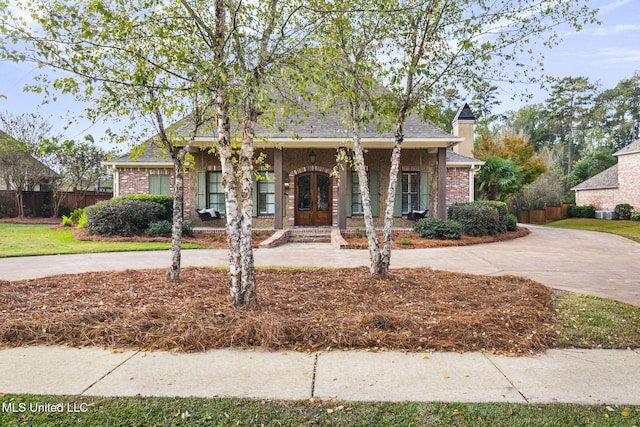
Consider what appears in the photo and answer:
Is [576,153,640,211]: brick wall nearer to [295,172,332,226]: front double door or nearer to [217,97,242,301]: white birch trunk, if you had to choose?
[295,172,332,226]: front double door

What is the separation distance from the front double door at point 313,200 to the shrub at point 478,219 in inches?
190

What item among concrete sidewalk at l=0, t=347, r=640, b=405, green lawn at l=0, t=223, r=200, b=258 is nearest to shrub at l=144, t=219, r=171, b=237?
green lawn at l=0, t=223, r=200, b=258

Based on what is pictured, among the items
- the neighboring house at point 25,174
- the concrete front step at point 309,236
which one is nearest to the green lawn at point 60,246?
the concrete front step at point 309,236

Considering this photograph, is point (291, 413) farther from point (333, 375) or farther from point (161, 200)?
point (161, 200)

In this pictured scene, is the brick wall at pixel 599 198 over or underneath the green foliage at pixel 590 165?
underneath

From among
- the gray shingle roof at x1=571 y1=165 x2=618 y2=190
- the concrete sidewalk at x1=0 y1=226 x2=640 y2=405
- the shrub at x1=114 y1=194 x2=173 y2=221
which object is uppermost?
the gray shingle roof at x1=571 y1=165 x2=618 y2=190

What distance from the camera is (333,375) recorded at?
3172 mm

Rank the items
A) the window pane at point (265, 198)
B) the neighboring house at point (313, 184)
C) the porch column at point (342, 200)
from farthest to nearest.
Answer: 1. the window pane at point (265, 198)
2. the neighboring house at point (313, 184)
3. the porch column at point (342, 200)

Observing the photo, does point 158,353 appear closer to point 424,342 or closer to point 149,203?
point 424,342

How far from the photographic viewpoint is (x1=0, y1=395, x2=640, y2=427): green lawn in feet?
8.09

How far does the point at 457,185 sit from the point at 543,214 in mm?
15319

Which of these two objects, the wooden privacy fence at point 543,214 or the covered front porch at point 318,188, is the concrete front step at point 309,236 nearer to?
the covered front porch at point 318,188

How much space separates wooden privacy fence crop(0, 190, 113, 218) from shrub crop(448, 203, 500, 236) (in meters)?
19.6

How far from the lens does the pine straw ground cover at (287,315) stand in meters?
3.85
